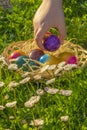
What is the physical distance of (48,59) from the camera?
3.31m

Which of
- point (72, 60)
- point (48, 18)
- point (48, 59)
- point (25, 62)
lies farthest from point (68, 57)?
point (48, 18)

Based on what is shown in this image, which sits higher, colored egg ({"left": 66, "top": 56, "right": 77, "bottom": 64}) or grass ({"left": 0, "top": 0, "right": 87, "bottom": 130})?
colored egg ({"left": 66, "top": 56, "right": 77, "bottom": 64})

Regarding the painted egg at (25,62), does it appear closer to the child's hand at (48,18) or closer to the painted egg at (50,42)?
the painted egg at (50,42)

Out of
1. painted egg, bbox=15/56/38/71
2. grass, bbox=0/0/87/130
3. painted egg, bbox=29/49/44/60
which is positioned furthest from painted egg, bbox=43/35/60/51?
grass, bbox=0/0/87/130

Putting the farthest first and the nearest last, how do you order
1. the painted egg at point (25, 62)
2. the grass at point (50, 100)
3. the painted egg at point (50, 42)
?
the painted egg at point (50, 42), the painted egg at point (25, 62), the grass at point (50, 100)

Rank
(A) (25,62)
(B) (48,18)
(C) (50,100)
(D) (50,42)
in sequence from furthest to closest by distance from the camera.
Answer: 1. (D) (50,42)
2. (A) (25,62)
3. (C) (50,100)
4. (B) (48,18)

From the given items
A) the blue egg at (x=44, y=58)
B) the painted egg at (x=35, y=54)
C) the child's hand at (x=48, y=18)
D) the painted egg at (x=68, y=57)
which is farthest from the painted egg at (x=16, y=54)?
the child's hand at (x=48, y=18)

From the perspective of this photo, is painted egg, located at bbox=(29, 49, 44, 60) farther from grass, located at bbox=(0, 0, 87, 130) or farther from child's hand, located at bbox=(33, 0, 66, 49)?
child's hand, located at bbox=(33, 0, 66, 49)

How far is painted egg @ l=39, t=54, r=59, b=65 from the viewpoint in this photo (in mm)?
3297

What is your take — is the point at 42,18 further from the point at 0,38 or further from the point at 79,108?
the point at 0,38

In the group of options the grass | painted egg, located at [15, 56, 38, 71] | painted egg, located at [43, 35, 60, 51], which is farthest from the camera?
painted egg, located at [43, 35, 60, 51]

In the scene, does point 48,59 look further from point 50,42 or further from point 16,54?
point 16,54

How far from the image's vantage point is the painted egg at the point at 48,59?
3297 millimetres

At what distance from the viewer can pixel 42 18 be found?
2.76 metres
